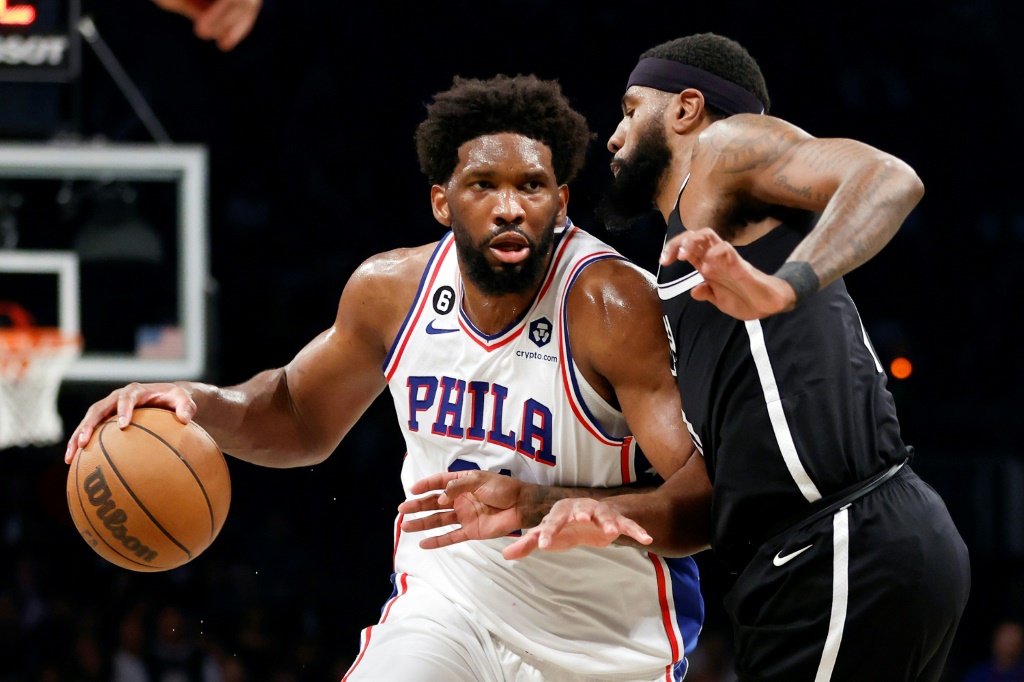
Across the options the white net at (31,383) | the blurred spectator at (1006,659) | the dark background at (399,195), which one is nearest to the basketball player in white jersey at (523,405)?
the white net at (31,383)

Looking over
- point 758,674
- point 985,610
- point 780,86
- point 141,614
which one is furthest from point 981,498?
point 758,674

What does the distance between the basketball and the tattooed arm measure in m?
1.41

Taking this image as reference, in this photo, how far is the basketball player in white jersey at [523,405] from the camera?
3074 millimetres

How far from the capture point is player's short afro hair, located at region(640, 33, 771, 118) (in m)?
3.08

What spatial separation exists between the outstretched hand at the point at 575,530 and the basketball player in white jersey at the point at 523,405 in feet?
1.03

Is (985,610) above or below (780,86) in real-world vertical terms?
below

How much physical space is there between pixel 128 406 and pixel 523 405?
1.00 m

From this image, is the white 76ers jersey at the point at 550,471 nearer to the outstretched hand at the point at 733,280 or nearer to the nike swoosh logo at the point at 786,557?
the nike swoosh logo at the point at 786,557

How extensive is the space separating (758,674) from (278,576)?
600 centimetres

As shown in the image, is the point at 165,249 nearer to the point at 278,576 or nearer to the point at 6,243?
the point at 6,243

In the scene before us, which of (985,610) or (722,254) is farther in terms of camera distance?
(985,610)

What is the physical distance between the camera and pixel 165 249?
7.16 m

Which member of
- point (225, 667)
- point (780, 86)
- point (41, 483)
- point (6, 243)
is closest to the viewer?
point (6, 243)

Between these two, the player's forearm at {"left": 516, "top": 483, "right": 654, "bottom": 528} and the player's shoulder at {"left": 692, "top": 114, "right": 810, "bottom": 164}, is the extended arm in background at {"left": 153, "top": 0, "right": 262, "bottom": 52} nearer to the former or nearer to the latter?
the player's shoulder at {"left": 692, "top": 114, "right": 810, "bottom": 164}
